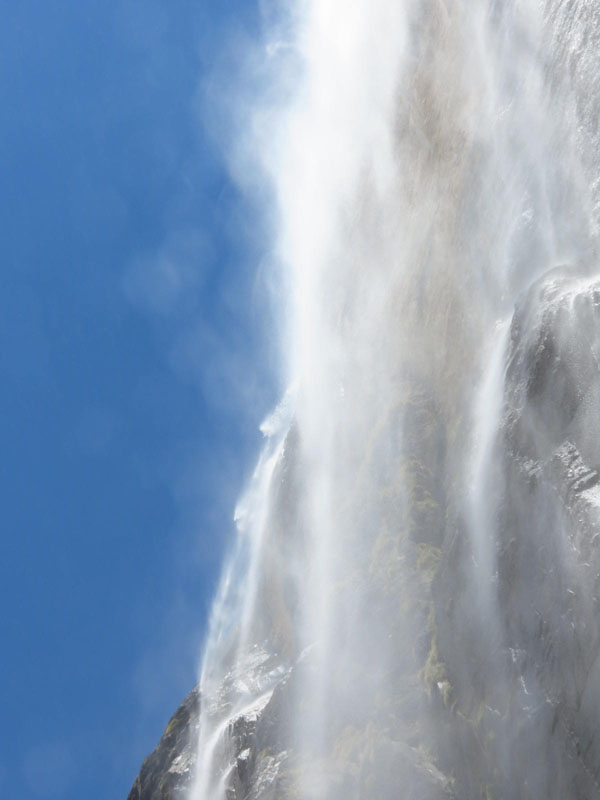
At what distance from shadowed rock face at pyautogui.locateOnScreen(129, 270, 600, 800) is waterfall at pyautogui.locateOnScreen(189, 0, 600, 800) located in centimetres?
5

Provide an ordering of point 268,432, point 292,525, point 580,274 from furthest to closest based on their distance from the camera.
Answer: point 268,432, point 292,525, point 580,274

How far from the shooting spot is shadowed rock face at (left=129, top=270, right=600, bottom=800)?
1223 cm

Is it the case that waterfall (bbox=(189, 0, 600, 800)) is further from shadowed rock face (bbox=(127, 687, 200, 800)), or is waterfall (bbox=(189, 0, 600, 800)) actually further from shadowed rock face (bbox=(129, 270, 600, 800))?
shadowed rock face (bbox=(127, 687, 200, 800))

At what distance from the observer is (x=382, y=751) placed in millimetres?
17094

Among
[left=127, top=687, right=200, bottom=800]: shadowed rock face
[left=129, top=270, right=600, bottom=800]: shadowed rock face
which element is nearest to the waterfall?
[left=129, top=270, right=600, bottom=800]: shadowed rock face

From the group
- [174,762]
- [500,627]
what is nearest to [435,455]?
[500,627]

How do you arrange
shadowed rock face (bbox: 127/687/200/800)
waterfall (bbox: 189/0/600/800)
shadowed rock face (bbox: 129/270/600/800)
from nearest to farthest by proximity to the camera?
shadowed rock face (bbox: 129/270/600/800)
waterfall (bbox: 189/0/600/800)
shadowed rock face (bbox: 127/687/200/800)

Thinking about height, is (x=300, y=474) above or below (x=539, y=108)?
above

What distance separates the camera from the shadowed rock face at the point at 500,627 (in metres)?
12.2

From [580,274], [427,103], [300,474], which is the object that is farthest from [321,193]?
[580,274]

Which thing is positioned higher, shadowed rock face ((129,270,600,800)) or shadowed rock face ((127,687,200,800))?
shadowed rock face ((127,687,200,800))

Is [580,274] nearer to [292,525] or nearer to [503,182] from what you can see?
[503,182]

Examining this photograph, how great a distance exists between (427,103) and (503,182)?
6.90 meters

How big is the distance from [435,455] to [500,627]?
6.27m
